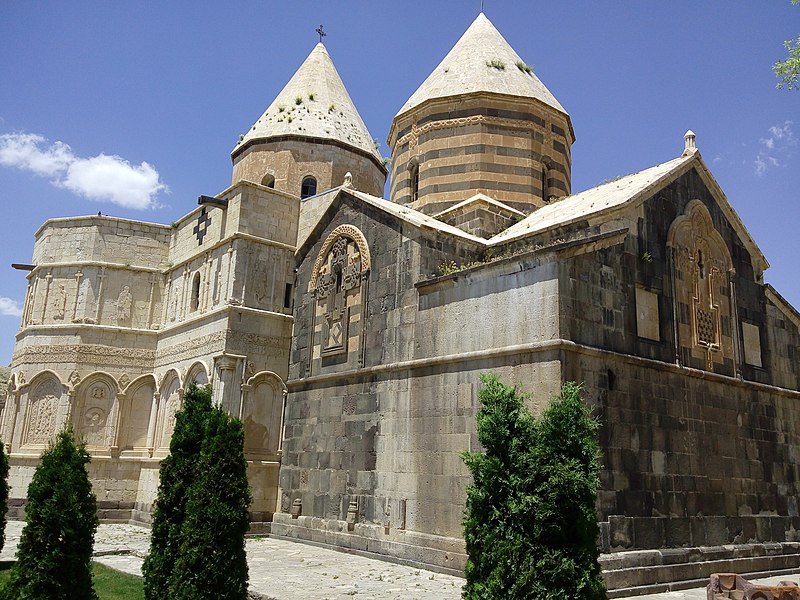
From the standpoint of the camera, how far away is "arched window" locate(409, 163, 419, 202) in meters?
16.0

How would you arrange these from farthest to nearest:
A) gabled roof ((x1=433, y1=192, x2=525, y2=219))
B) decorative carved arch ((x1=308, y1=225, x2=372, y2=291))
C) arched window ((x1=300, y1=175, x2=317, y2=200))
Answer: arched window ((x1=300, y1=175, x2=317, y2=200)) < gabled roof ((x1=433, y1=192, x2=525, y2=219)) < decorative carved arch ((x1=308, y1=225, x2=372, y2=291))

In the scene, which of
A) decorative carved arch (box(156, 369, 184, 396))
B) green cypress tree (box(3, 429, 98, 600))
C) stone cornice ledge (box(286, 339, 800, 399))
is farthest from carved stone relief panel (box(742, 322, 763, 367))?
decorative carved arch (box(156, 369, 184, 396))

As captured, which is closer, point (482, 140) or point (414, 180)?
point (482, 140)

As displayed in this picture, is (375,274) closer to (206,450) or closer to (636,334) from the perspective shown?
(636,334)

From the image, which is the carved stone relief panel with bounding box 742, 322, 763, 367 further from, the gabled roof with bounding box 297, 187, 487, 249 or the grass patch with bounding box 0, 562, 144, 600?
the grass patch with bounding box 0, 562, 144, 600

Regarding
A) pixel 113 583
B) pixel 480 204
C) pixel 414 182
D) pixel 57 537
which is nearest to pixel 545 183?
pixel 480 204

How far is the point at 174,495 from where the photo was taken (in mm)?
7320

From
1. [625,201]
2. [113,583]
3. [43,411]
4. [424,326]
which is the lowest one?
[113,583]

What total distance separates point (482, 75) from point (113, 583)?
41.4ft

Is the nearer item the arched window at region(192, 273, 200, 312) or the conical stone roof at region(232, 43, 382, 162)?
the arched window at region(192, 273, 200, 312)

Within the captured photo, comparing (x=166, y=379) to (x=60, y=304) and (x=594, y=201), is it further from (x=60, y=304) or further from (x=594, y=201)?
(x=594, y=201)

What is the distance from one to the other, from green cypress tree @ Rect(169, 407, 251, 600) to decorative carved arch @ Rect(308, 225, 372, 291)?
230 inches

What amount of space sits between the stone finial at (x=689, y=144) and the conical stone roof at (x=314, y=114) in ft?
28.9

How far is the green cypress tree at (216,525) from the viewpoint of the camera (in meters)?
6.67
